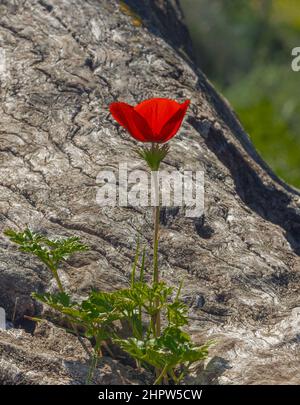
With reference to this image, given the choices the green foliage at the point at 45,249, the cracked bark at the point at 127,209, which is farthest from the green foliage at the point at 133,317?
the cracked bark at the point at 127,209

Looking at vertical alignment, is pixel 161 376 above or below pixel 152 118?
below

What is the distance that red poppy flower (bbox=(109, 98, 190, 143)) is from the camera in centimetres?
461

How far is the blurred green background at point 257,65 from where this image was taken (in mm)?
13703

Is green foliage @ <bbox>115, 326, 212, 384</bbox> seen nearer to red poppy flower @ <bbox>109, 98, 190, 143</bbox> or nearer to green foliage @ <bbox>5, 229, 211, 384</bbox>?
green foliage @ <bbox>5, 229, 211, 384</bbox>

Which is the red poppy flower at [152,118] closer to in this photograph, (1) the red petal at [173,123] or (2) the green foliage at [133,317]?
(1) the red petal at [173,123]

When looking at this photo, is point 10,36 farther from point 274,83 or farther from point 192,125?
point 274,83

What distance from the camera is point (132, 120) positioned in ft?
15.1

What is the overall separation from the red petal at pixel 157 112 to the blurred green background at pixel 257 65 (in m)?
8.18

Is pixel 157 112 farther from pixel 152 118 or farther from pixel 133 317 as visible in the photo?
pixel 133 317

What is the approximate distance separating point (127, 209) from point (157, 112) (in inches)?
41.6

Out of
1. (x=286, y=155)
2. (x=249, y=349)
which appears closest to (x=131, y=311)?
(x=249, y=349)

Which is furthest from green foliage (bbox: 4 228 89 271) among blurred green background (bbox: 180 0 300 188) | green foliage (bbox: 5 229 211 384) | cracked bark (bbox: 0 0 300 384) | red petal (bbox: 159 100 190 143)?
blurred green background (bbox: 180 0 300 188)

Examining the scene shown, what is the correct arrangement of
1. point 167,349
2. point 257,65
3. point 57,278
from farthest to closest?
point 257,65 → point 57,278 → point 167,349

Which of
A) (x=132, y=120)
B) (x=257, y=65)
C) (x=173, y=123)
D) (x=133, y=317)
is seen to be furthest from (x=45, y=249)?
(x=257, y=65)
